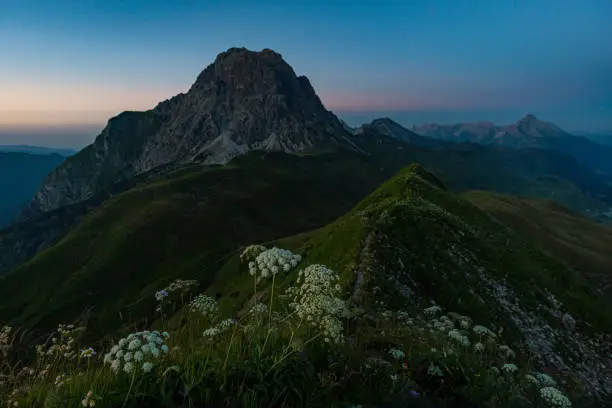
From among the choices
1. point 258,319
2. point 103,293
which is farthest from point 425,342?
point 103,293

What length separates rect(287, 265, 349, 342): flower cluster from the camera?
7.80 metres

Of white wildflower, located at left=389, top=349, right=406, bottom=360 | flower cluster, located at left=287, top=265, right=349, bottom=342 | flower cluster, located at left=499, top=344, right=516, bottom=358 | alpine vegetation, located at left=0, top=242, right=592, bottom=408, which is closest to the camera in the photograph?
alpine vegetation, located at left=0, top=242, right=592, bottom=408

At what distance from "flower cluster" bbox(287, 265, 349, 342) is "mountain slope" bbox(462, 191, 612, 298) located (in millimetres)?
55615

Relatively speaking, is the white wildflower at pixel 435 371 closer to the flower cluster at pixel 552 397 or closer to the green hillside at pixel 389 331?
the green hillside at pixel 389 331

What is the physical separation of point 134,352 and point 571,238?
347 ft

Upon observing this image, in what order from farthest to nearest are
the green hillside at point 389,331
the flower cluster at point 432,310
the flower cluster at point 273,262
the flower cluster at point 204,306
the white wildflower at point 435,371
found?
the flower cluster at point 432,310 < the flower cluster at point 204,306 < the flower cluster at point 273,262 < the white wildflower at point 435,371 < the green hillside at point 389,331

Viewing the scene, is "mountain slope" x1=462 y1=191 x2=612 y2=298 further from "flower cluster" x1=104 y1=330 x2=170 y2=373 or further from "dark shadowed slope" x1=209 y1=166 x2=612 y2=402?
"flower cluster" x1=104 y1=330 x2=170 y2=373

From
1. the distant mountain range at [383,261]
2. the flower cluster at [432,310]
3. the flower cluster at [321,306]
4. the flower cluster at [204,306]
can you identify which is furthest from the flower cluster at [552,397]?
the flower cluster at [204,306]

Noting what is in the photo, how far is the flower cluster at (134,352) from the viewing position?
6.21 metres

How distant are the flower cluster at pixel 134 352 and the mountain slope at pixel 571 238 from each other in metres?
59.2

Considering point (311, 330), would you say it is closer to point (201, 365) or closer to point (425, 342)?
point (201, 365)

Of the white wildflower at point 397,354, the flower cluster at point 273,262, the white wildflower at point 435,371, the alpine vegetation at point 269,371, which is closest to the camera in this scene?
the alpine vegetation at point 269,371

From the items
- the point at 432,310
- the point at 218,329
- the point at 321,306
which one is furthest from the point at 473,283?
the point at 218,329

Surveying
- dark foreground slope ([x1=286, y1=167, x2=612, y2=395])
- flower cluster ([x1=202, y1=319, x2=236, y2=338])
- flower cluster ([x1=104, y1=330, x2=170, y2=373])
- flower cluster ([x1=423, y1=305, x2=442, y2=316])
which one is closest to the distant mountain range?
dark foreground slope ([x1=286, y1=167, x2=612, y2=395])
